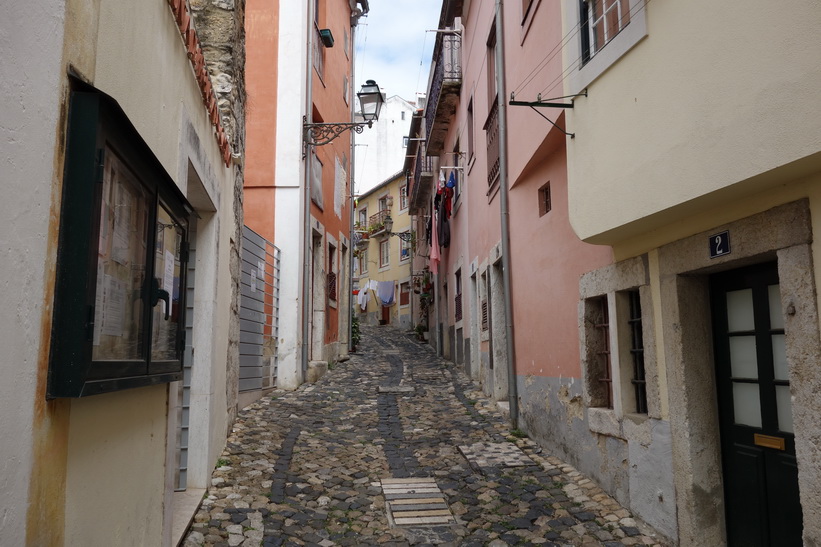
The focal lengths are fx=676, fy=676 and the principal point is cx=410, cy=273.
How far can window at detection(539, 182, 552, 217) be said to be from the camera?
751 centimetres

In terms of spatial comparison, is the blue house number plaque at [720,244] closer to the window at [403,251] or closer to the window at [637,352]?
the window at [637,352]

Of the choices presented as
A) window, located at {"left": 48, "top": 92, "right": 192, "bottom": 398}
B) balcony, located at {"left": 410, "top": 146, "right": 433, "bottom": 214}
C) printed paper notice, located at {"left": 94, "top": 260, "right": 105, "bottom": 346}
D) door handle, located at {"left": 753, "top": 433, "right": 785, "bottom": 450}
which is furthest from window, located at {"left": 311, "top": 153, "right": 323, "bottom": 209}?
printed paper notice, located at {"left": 94, "top": 260, "right": 105, "bottom": 346}

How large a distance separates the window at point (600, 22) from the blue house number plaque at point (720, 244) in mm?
1582

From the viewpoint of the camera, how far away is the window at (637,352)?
5.30 meters

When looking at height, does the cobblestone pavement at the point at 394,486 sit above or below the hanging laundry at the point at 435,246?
below

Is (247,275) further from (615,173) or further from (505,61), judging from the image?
(615,173)

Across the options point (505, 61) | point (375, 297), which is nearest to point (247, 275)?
point (505, 61)

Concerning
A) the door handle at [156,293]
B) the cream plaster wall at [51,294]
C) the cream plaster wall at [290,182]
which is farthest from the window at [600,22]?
the cream plaster wall at [290,182]

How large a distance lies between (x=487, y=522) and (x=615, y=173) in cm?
277

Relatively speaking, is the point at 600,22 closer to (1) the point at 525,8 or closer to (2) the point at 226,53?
(1) the point at 525,8

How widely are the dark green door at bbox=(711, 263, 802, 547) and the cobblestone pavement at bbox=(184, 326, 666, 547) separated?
0.76 meters

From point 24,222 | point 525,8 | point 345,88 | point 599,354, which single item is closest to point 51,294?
point 24,222

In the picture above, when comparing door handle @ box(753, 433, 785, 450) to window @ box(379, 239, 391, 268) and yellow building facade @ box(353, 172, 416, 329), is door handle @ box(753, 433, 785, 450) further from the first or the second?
window @ box(379, 239, 391, 268)

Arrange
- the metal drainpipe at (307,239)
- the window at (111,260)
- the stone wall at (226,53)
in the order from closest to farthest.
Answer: the window at (111,260), the stone wall at (226,53), the metal drainpipe at (307,239)
